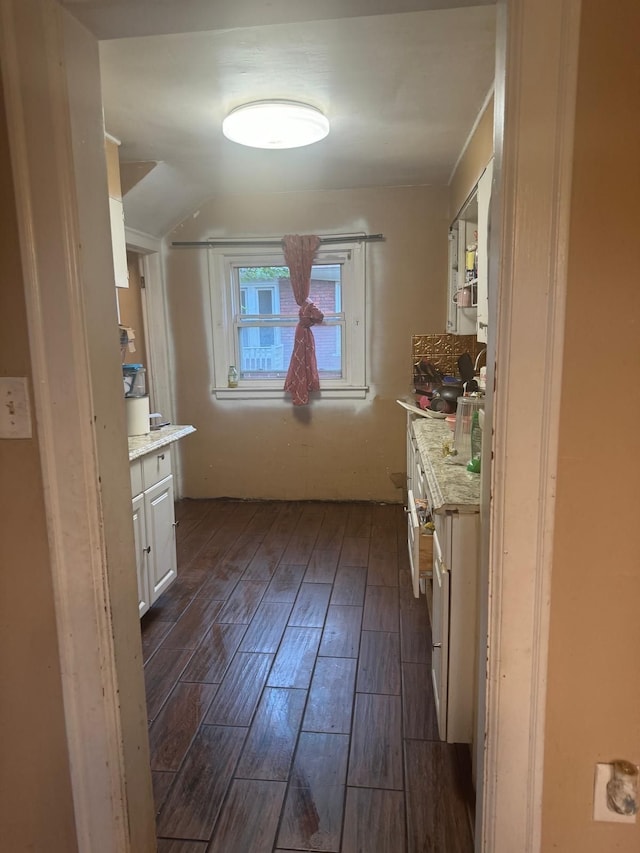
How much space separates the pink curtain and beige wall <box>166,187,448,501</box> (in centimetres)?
15

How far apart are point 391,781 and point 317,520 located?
7.97 ft

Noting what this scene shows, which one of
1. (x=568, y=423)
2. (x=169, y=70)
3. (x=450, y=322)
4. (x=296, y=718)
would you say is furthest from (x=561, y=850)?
(x=450, y=322)

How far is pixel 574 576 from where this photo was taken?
1.07m

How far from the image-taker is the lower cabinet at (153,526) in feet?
8.27

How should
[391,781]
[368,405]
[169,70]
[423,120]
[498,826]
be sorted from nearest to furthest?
1. [498,826]
2. [391,781]
3. [169,70]
4. [423,120]
5. [368,405]

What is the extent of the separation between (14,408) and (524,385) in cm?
102

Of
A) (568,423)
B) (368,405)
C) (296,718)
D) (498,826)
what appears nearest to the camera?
(568,423)

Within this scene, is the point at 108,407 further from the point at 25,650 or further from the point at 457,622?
the point at 457,622

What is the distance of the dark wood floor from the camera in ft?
5.09

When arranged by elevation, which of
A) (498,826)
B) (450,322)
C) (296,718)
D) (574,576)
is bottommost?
(296,718)

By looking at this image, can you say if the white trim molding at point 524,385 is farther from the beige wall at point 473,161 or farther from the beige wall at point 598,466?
the beige wall at point 473,161

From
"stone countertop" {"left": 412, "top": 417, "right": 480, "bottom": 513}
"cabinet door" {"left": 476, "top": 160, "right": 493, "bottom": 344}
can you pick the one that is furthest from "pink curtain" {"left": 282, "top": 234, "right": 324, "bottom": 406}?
"cabinet door" {"left": 476, "top": 160, "right": 493, "bottom": 344}

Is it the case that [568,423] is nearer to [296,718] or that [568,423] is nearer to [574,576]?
[574,576]

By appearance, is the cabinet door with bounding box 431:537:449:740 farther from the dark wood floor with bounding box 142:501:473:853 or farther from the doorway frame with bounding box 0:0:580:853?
the doorway frame with bounding box 0:0:580:853
